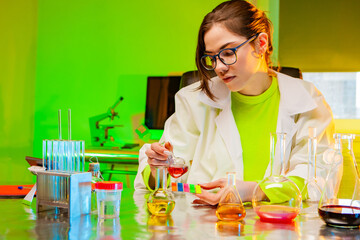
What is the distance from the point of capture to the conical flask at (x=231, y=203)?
1.11 meters

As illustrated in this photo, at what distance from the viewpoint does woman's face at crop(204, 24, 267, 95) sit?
1761mm

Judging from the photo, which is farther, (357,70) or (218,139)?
(357,70)

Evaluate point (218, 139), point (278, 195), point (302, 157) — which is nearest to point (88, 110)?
point (218, 139)

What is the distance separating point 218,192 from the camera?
1.36m

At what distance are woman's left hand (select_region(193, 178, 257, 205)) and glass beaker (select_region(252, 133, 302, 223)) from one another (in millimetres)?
135

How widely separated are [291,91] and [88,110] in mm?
2511

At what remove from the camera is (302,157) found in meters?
1.73

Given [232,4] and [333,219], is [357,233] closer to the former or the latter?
[333,219]

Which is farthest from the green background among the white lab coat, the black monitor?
→ the white lab coat

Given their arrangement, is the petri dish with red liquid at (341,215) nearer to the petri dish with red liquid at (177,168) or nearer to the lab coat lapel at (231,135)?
the petri dish with red liquid at (177,168)

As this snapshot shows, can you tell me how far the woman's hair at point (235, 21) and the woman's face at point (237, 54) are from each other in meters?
0.03

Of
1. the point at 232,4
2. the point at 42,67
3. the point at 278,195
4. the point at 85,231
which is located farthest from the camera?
the point at 42,67

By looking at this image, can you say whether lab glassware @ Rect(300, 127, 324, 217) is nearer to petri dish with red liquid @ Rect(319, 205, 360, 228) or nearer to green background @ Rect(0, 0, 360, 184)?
petri dish with red liquid @ Rect(319, 205, 360, 228)

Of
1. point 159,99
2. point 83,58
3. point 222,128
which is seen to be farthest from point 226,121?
point 83,58
